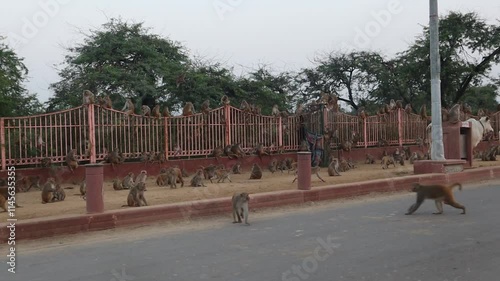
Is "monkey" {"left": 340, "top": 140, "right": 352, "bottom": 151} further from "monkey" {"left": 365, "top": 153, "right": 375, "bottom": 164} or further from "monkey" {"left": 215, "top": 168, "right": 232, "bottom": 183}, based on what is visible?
"monkey" {"left": 215, "top": 168, "right": 232, "bottom": 183}

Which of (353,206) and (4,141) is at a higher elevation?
(4,141)

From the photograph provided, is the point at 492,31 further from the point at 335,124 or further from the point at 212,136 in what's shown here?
the point at 212,136

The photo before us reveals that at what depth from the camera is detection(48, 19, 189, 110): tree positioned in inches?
990

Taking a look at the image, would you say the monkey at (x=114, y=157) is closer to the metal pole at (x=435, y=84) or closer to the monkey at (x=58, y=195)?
the monkey at (x=58, y=195)

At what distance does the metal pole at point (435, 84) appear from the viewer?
15.9 m

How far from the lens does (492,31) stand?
33344mm

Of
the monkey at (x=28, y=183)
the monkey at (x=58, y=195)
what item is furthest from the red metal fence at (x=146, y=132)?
the monkey at (x=58, y=195)

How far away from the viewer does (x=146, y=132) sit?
56.0 feet

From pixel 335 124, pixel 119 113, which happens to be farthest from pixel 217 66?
pixel 119 113

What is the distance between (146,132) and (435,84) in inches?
377

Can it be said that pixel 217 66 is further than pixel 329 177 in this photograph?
Yes

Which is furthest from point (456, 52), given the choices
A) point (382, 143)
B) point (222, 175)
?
point (222, 175)

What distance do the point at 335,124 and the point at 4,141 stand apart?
44.6ft

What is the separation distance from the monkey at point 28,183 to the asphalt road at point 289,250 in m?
6.25
